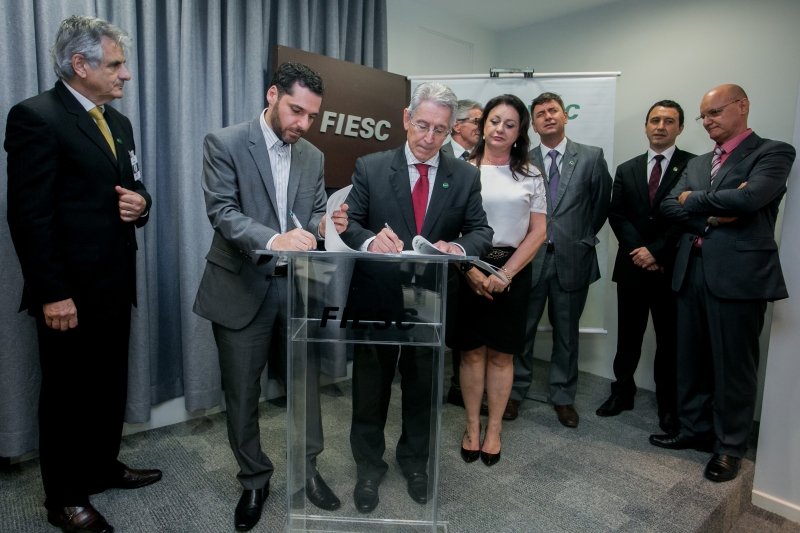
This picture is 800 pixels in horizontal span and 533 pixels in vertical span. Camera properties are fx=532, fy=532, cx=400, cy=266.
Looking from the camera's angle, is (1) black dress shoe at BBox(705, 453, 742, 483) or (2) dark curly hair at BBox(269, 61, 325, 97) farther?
(1) black dress shoe at BBox(705, 453, 742, 483)

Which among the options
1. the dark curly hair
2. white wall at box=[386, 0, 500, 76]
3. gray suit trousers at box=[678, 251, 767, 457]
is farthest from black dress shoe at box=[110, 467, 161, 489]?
white wall at box=[386, 0, 500, 76]

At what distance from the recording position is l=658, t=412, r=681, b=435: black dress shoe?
2.88 meters

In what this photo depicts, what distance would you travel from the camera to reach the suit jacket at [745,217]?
2.30 meters

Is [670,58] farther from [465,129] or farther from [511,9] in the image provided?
[465,129]

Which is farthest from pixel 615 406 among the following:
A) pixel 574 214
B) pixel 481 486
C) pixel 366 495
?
pixel 366 495

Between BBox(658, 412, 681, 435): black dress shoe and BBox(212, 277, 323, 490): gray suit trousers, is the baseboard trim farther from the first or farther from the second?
BBox(212, 277, 323, 490): gray suit trousers

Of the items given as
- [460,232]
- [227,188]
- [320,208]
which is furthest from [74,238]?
[460,232]

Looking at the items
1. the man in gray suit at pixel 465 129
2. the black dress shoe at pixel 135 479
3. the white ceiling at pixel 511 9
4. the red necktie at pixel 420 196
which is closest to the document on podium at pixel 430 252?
the red necktie at pixel 420 196

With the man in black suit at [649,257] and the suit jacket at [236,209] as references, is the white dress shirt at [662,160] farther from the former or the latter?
the suit jacket at [236,209]

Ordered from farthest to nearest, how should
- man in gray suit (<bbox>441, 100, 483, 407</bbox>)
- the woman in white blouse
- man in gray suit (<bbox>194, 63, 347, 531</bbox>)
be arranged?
man in gray suit (<bbox>441, 100, 483, 407</bbox>) < the woman in white blouse < man in gray suit (<bbox>194, 63, 347, 531</bbox>)

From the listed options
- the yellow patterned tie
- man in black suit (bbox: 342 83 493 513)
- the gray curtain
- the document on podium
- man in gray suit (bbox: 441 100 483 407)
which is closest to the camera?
the document on podium

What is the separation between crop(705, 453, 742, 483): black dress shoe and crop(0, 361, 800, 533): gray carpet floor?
3cm

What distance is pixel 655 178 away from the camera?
10.4 feet

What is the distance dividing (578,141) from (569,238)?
81 centimetres
